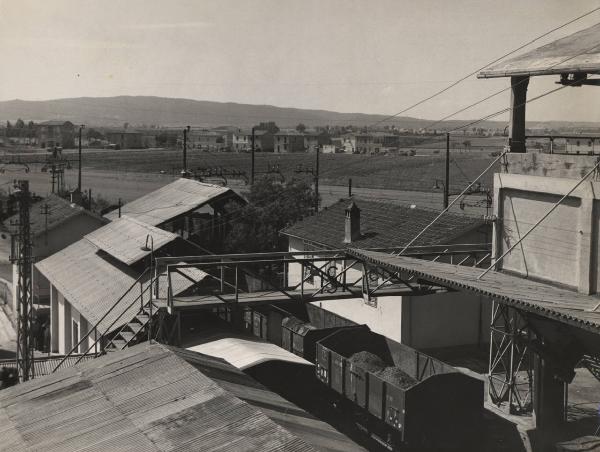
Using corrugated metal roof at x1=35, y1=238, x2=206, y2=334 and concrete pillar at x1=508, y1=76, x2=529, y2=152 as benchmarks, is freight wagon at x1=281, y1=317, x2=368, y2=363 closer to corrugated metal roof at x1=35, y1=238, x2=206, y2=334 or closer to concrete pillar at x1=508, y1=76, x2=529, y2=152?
corrugated metal roof at x1=35, y1=238, x2=206, y2=334

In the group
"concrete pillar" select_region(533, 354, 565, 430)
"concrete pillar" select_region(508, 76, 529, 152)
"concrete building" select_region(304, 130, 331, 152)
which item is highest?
"concrete building" select_region(304, 130, 331, 152)

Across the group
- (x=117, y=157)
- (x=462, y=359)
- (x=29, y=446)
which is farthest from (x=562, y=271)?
(x=117, y=157)

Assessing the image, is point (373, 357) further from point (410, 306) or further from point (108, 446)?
point (108, 446)

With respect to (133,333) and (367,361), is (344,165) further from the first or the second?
(133,333)

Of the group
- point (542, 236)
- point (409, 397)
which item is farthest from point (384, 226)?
point (409, 397)

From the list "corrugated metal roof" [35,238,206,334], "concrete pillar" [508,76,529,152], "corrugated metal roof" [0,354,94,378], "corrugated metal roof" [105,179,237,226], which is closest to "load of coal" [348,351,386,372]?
"corrugated metal roof" [35,238,206,334]
